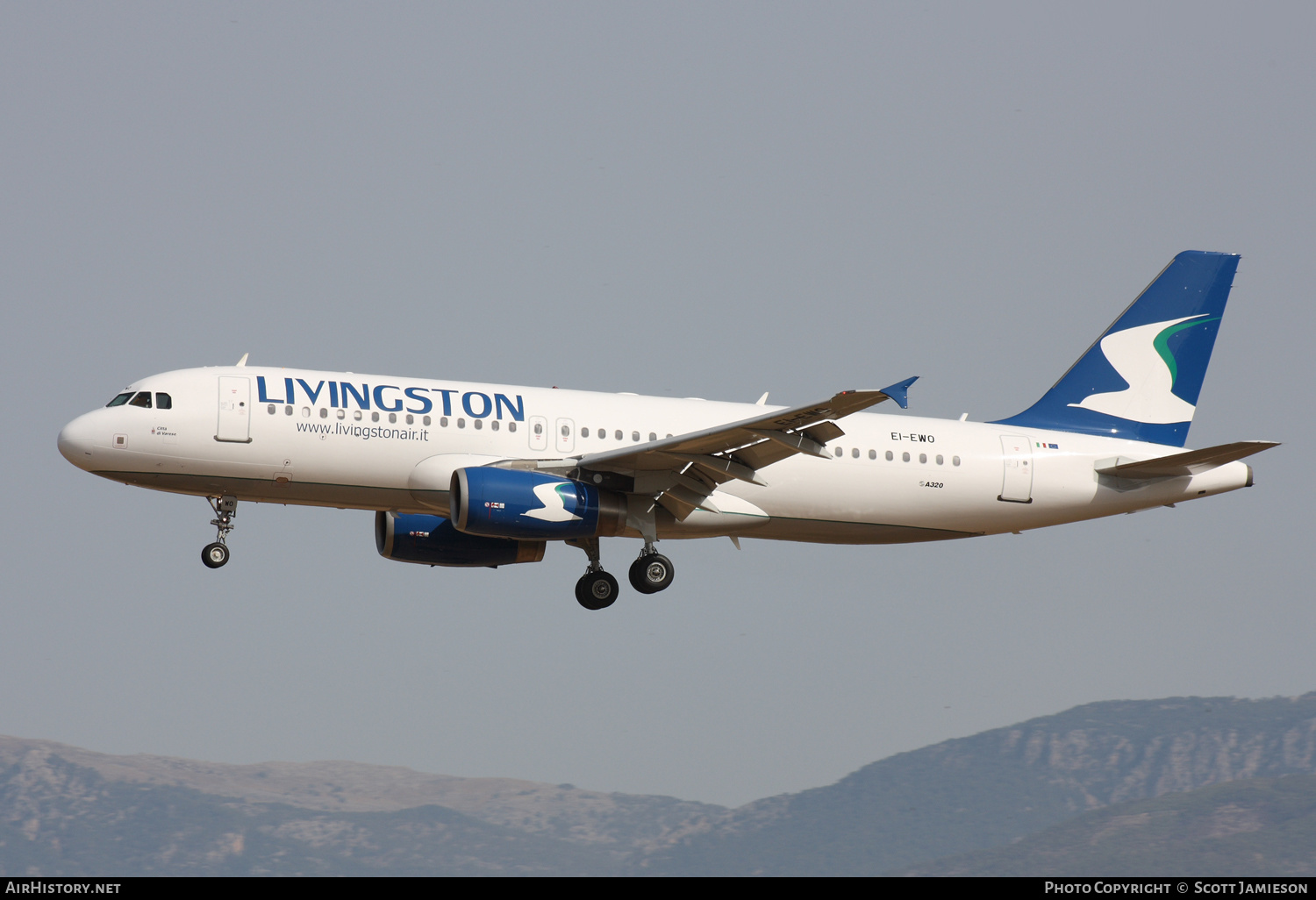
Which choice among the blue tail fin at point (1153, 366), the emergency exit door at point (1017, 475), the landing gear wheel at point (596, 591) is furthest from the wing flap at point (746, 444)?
the blue tail fin at point (1153, 366)

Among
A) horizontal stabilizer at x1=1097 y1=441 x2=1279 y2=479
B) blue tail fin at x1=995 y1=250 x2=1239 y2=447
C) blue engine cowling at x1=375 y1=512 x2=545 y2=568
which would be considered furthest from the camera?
blue tail fin at x1=995 y1=250 x2=1239 y2=447

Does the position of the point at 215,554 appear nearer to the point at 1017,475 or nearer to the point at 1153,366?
the point at 1017,475

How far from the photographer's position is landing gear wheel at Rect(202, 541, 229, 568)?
31.7m

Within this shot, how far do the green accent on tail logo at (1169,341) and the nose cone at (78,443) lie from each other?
26.2 metres

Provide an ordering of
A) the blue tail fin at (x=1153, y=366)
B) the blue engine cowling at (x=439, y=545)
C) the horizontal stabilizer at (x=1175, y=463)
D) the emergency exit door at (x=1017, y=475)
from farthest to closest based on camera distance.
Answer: the blue tail fin at (x=1153, y=366) < the blue engine cowling at (x=439, y=545) < the emergency exit door at (x=1017, y=475) < the horizontal stabilizer at (x=1175, y=463)

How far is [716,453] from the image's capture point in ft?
101

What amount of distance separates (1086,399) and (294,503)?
19799 mm

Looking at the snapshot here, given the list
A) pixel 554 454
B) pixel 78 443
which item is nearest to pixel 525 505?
pixel 554 454

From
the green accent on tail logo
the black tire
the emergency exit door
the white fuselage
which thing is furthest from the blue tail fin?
the black tire

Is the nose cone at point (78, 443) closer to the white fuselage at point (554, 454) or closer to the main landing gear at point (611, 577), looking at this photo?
the white fuselage at point (554, 454)

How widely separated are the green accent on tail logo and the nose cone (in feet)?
86.0

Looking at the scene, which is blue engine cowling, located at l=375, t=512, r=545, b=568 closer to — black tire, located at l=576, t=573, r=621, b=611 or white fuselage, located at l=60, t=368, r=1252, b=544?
black tire, located at l=576, t=573, r=621, b=611

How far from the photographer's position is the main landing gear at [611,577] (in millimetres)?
33125
